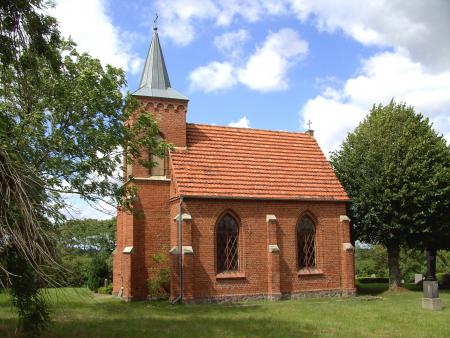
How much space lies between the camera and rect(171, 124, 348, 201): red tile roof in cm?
2150

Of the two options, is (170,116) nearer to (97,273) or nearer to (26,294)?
(97,273)

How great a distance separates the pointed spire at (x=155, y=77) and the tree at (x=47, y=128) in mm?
5794

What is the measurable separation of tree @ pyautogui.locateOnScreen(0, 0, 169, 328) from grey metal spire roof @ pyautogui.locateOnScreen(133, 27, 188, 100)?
579 centimetres

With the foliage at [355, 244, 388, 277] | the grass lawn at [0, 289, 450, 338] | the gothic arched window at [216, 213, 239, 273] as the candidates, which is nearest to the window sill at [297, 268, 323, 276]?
the grass lawn at [0, 289, 450, 338]

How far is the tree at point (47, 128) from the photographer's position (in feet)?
26.0

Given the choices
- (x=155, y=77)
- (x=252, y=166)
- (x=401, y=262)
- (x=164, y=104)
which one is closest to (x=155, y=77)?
(x=155, y=77)

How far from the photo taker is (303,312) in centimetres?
1661

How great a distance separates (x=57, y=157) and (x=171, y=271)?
24.9ft

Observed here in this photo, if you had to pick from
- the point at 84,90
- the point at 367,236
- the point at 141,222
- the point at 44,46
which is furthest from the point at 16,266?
the point at 367,236

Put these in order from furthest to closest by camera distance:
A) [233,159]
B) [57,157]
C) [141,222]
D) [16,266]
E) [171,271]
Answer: [233,159] → [141,222] → [171,271] → [57,157] → [16,266]

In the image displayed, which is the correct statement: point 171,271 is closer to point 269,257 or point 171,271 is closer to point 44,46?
point 269,257

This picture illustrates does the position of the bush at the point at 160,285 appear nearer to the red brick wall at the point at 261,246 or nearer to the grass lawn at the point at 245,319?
the grass lawn at the point at 245,319

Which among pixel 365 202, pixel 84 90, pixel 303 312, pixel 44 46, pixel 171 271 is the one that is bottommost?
pixel 303 312

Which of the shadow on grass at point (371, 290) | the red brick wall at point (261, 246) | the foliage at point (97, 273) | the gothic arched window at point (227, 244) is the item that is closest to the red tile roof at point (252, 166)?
the red brick wall at point (261, 246)
